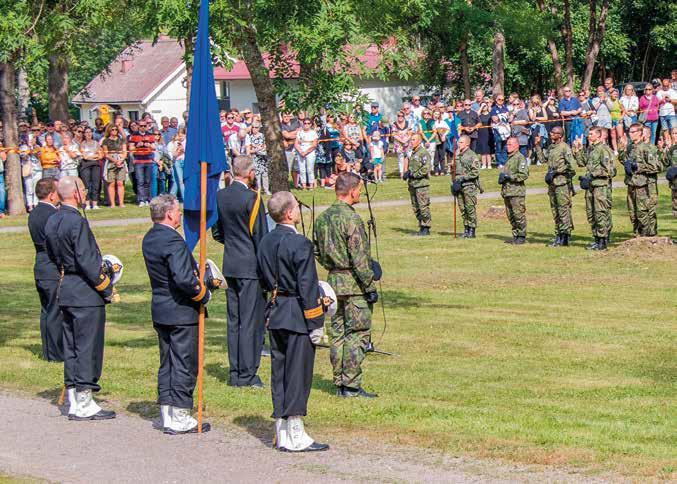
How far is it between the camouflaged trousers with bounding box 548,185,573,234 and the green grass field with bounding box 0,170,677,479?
47 centimetres

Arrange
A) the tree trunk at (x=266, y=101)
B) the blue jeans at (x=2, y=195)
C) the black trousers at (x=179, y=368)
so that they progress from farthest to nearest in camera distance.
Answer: the blue jeans at (x=2, y=195), the tree trunk at (x=266, y=101), the black trousers at (x=179, y=368)

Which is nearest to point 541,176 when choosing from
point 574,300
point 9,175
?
point 9,175

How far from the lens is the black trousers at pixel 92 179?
104ft

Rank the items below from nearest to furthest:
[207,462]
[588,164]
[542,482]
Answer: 1. [542,482]
2. [207,462]
3. [588,164]

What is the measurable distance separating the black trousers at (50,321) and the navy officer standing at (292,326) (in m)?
4.76

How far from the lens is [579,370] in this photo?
13719 mm

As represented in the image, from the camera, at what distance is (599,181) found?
23891 mm

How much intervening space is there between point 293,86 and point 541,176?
20.4m

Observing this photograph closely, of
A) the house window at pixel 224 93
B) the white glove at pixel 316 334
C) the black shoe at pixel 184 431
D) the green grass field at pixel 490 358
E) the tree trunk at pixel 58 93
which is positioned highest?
the house window at pixel 224 93

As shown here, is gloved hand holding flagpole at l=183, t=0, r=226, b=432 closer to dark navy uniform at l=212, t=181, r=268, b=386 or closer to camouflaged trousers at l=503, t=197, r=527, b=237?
dark navy uniform at l=212, t=181, r=268, b=386

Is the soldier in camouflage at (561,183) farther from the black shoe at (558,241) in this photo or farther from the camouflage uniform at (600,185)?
the camouflage uniform at (600,185)

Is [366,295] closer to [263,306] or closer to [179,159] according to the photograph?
[263,306]

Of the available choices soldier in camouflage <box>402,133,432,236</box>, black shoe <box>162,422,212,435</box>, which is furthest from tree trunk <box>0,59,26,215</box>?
black shoe <box>162,422,212,435</box>

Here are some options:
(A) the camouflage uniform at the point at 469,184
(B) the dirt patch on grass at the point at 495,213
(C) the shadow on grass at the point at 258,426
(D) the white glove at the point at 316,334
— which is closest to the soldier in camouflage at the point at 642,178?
(A) the camouflage uniform at the point at 469,184
